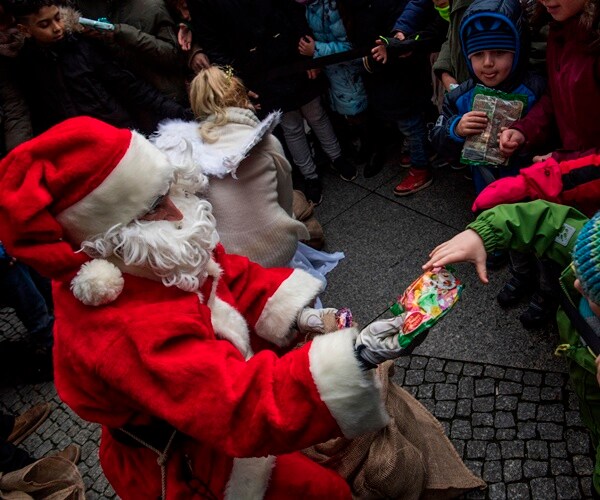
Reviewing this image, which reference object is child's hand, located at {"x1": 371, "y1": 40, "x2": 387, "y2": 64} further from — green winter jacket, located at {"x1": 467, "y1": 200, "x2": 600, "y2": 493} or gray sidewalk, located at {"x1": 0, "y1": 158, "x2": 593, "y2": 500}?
green winter jacket, located at {"x1": 467, "y1": 200, "x2": 600, "y2": 493}

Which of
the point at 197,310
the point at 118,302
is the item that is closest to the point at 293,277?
the point at 197,310

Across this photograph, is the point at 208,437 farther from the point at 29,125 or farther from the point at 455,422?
the point at 29,125

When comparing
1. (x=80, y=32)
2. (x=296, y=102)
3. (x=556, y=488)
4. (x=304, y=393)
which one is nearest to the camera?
(x=304, y=393)

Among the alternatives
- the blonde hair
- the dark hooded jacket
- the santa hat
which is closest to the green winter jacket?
the dark hooded jacket

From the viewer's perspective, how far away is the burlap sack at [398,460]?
231cm

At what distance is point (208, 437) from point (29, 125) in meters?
3.59

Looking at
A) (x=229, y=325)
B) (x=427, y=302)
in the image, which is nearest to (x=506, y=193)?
(x=427, y=302)

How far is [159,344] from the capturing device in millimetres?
1654

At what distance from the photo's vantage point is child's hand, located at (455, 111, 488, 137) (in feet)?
10.3

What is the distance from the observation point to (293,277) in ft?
8.25

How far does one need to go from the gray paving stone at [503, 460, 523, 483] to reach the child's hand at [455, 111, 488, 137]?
5.83 feet

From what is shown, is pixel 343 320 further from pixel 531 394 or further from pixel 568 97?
pixel 568 97

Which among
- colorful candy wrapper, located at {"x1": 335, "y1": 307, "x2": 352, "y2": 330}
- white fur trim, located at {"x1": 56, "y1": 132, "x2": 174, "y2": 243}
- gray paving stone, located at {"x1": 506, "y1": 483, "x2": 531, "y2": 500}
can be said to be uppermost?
white fur trim, located at {"x1": 56, "y1": 132, "x2": 174, "y2": 243}

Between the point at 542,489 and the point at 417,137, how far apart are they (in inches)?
115
